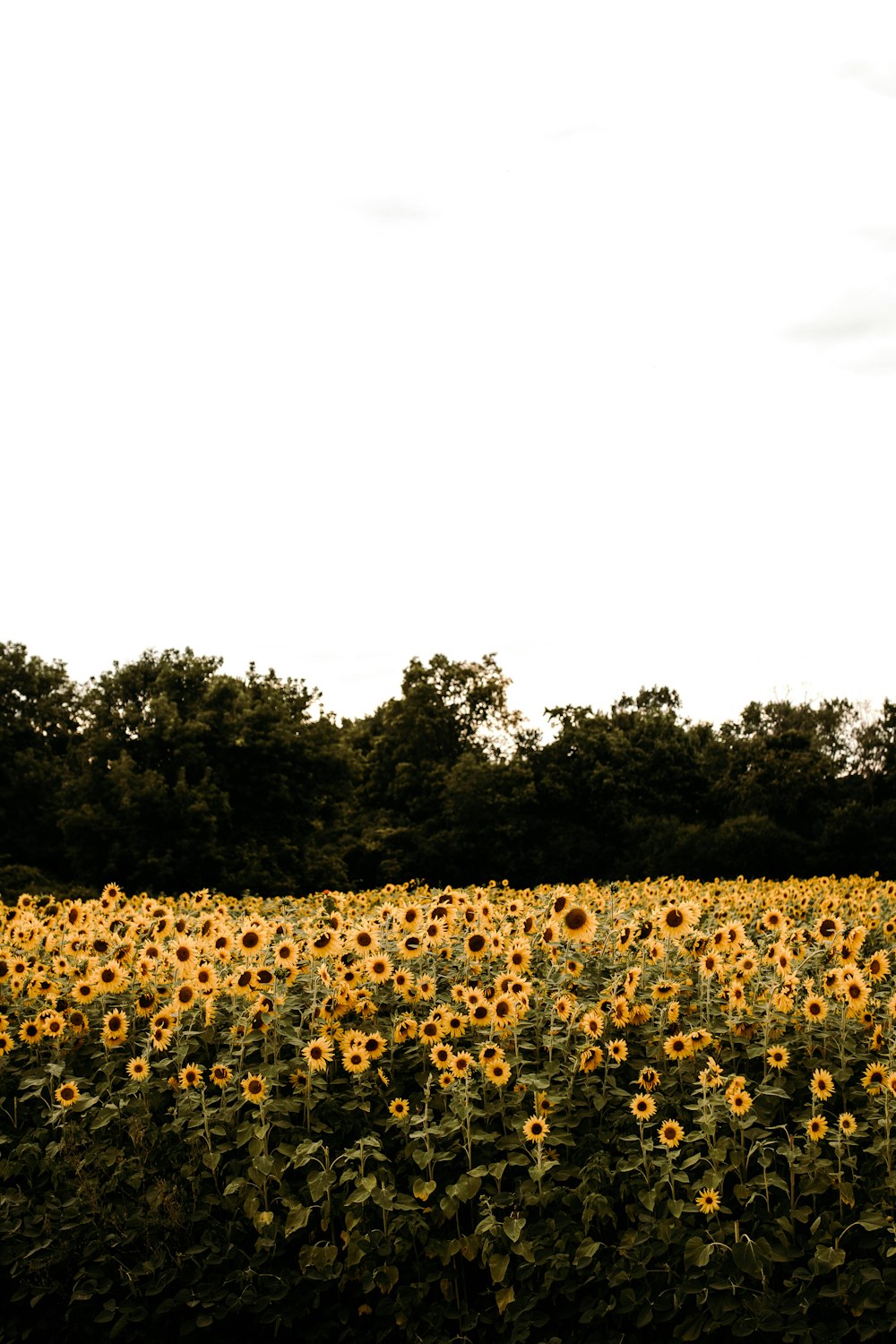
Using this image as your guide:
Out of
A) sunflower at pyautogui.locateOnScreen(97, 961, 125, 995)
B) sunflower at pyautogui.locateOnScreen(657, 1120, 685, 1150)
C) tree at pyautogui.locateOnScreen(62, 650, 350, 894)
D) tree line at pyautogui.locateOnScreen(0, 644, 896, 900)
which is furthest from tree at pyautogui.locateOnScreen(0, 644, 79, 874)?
sunflower at pyautogui.locateOnScreen(657, 1120, 685, 1150)

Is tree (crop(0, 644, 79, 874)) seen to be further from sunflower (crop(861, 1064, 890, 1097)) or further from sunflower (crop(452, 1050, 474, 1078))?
sunflower (crop(861, 1064, 890, 1097))

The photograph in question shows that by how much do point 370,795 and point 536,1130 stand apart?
30414 mm

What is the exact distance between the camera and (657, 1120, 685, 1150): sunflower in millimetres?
3868

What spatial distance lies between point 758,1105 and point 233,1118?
81.8 inches

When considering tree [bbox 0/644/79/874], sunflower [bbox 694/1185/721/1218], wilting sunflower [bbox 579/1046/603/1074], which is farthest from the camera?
tree [bbox 0/644/79/874]

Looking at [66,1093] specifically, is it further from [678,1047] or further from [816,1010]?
[816,1010]

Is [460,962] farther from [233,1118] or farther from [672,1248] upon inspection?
Result: [672,1248]

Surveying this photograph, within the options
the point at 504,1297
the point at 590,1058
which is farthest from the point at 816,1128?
the point at 504,1297

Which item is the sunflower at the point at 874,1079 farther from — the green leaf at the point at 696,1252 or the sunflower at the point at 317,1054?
the sunflower at the point at 317,1054

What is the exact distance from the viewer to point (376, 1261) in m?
3.94

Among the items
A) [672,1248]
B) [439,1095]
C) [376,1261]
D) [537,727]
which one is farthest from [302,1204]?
[537,727]

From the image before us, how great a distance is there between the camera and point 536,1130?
395cm

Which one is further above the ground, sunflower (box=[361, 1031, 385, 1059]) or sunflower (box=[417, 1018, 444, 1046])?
sunflower (box=[417, 1018, 444, 1046])

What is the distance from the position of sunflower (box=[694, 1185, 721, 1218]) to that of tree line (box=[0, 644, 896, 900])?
62.8ft
